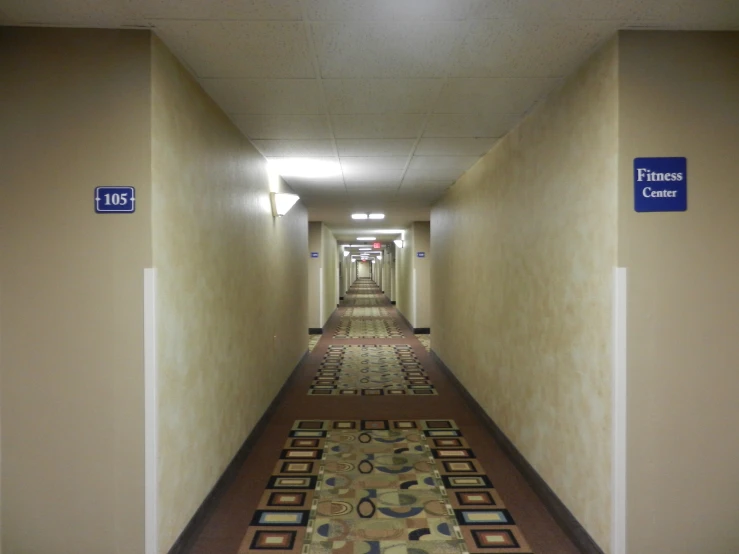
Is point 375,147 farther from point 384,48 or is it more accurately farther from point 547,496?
point 547,496

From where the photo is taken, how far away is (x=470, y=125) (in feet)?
12.1

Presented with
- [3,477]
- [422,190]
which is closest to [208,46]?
[3,477]

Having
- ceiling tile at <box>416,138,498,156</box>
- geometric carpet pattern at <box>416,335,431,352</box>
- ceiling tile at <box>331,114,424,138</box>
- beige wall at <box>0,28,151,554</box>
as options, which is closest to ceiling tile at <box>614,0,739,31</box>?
ceiling tile at <box>331,114,424,138</box>

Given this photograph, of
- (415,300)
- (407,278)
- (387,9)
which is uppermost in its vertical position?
(387,9)

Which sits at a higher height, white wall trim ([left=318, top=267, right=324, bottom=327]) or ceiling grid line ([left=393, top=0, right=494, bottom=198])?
ceiling grid line ([left=393, top=0, right=494, bottom=198])

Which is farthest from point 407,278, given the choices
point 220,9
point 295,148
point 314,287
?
point 220,9

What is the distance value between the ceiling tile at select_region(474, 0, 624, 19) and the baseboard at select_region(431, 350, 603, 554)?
2.57 m

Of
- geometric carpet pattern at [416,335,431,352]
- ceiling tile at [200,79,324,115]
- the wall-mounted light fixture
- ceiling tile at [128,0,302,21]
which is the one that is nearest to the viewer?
ceiling tile at [128,0,302,21]

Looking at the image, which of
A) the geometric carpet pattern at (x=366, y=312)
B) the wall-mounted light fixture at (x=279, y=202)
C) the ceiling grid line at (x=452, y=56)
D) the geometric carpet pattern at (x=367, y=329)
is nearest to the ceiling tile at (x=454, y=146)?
the ceiling grid line at (x=452, y=56)

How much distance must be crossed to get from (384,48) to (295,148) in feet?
6.98

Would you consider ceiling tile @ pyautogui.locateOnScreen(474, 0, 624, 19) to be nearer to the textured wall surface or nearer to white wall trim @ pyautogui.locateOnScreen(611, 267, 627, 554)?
white wall trim @ pyautogui.locateOnScreen(611, 267, 627, 554)

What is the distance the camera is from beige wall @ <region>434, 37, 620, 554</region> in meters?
2.35

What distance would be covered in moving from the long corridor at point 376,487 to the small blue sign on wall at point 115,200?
6.23ft

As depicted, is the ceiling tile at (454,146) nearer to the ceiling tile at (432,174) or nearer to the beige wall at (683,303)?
the ceiling tile at (432,174)
